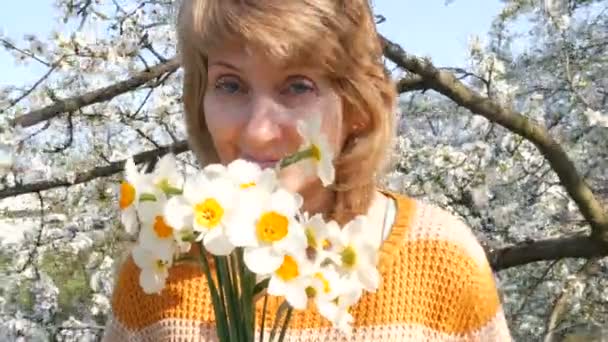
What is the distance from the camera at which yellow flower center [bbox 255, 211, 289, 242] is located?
760mm

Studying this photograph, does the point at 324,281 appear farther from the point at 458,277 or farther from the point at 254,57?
the point at 458,277

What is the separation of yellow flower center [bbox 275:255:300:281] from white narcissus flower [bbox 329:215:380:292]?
0.05 metres

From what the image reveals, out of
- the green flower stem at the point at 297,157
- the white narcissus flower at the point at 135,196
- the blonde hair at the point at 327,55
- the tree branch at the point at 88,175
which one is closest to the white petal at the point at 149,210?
the white narcissus flower at the point at 135,196

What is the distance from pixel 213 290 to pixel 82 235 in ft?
9.48

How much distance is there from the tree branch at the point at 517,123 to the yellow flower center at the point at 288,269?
1876 mm

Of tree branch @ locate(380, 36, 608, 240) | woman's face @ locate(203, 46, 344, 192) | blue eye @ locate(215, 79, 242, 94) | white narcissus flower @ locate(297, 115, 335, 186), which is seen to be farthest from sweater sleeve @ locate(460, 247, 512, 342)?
tree branch @ locate(380, 36, 608, 240)

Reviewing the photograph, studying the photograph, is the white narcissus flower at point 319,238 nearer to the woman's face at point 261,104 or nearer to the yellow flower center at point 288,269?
the yellow flower center at point 288,269

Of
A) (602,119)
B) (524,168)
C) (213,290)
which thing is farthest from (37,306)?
(213,290)

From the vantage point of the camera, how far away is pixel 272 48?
109 centimetres

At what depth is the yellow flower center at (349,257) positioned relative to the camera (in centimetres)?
82

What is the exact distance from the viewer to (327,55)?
114 centimetres

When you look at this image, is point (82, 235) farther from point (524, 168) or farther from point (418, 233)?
point (418, 233)

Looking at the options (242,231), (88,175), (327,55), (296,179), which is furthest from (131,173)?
(88,175)

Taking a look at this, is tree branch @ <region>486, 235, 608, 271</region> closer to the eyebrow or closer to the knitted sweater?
the knitted sweater
